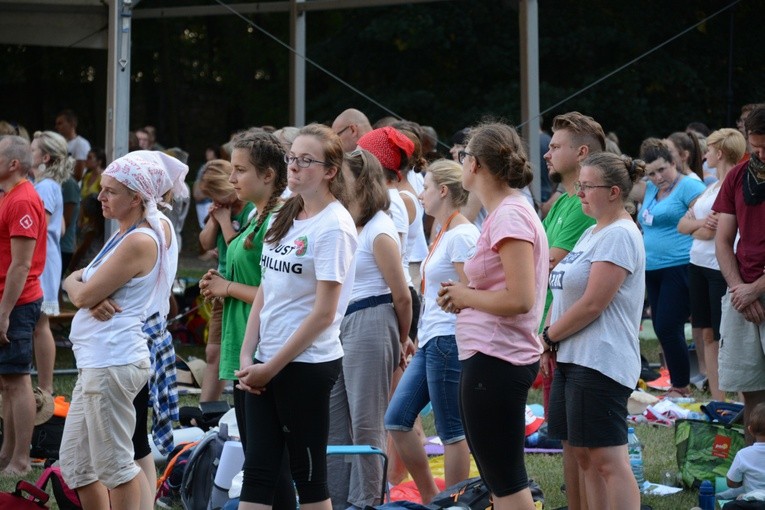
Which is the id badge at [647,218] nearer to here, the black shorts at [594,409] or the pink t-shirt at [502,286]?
the black shorts at [594,409]

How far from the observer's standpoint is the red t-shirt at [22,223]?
19.2 feet

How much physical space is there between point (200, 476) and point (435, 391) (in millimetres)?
1221

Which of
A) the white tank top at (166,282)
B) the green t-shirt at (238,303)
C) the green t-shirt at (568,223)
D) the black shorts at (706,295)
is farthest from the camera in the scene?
the black shorts at (706,295)

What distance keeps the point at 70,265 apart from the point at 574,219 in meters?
6.34

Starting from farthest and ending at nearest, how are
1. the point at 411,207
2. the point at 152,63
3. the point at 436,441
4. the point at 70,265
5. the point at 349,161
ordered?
1. the point at 152,63
2. the point at 70,265
3. the point at 436,441
4. the point at 411,207
5. the point at 349,161

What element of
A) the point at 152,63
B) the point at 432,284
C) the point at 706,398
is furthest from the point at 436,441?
the point at 152,63

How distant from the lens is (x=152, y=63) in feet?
88.9

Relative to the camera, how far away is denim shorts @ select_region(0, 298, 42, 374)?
5.90 metres

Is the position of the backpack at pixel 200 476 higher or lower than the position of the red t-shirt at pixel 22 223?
lower

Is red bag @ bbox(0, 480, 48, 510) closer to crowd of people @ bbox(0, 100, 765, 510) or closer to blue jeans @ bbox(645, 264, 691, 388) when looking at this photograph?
crowd of people @ bbox(0, 100, 765, 510)

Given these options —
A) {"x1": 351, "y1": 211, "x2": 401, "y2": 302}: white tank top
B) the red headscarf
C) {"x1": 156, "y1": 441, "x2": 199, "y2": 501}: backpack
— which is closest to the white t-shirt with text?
{"x1": 351, "y1": 211, "x2": 401, "y2": 302}: white tank top

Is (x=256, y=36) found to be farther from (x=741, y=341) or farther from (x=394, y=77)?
(x=741, y=341)

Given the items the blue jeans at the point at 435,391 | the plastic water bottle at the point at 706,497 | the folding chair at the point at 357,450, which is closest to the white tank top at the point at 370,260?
the blue jeans at the point at 435,391

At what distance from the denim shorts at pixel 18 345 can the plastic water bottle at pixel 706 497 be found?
353cm
